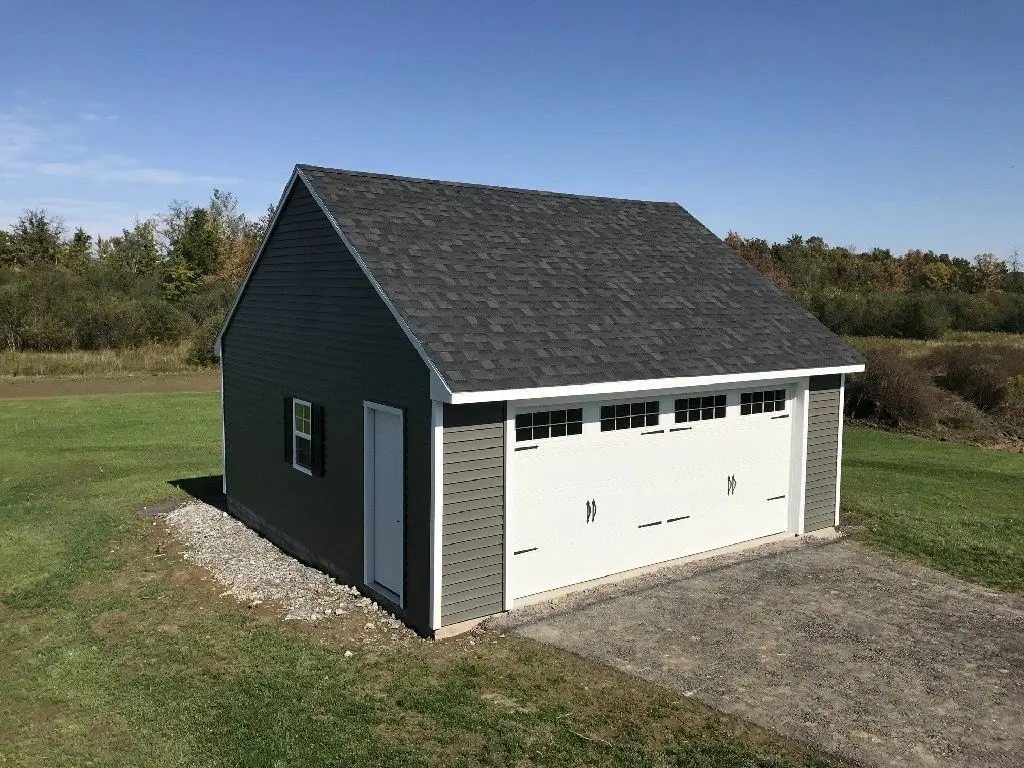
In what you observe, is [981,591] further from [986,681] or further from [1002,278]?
[1002,278]

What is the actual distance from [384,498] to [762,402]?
5702mm

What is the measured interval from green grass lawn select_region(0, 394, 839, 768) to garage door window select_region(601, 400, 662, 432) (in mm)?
3001

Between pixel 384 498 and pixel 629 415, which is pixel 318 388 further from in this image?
pixel 629 415

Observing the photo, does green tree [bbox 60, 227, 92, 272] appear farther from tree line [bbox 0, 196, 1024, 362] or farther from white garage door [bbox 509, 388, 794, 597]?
white garage door [bbox 509, 388, 794, 597]

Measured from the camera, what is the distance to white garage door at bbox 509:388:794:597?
9539 mm

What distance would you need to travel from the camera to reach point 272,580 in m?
10.7

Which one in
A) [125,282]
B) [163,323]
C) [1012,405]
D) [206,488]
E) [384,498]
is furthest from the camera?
[125,282]

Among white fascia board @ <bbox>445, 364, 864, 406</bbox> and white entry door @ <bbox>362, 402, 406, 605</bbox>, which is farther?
white entry door @ <bbox>362, 402, 406, 605</bbox>

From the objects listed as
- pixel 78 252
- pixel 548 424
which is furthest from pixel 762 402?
pixel 78 252

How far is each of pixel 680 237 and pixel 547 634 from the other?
7.65m

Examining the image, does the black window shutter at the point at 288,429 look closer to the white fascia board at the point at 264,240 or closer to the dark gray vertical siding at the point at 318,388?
the dark gray vertical siding at the point at 318,388

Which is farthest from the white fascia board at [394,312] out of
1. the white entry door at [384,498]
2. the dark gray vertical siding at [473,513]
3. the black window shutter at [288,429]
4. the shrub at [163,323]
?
the shrub at [163,323]

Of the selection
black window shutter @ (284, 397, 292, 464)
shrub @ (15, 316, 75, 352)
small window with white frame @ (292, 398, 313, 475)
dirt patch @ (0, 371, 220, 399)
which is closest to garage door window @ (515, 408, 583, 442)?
small window with white frame @ (292, 398, 313, 475)

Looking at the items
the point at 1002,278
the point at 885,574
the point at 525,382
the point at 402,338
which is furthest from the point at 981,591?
the point at 1002,278
